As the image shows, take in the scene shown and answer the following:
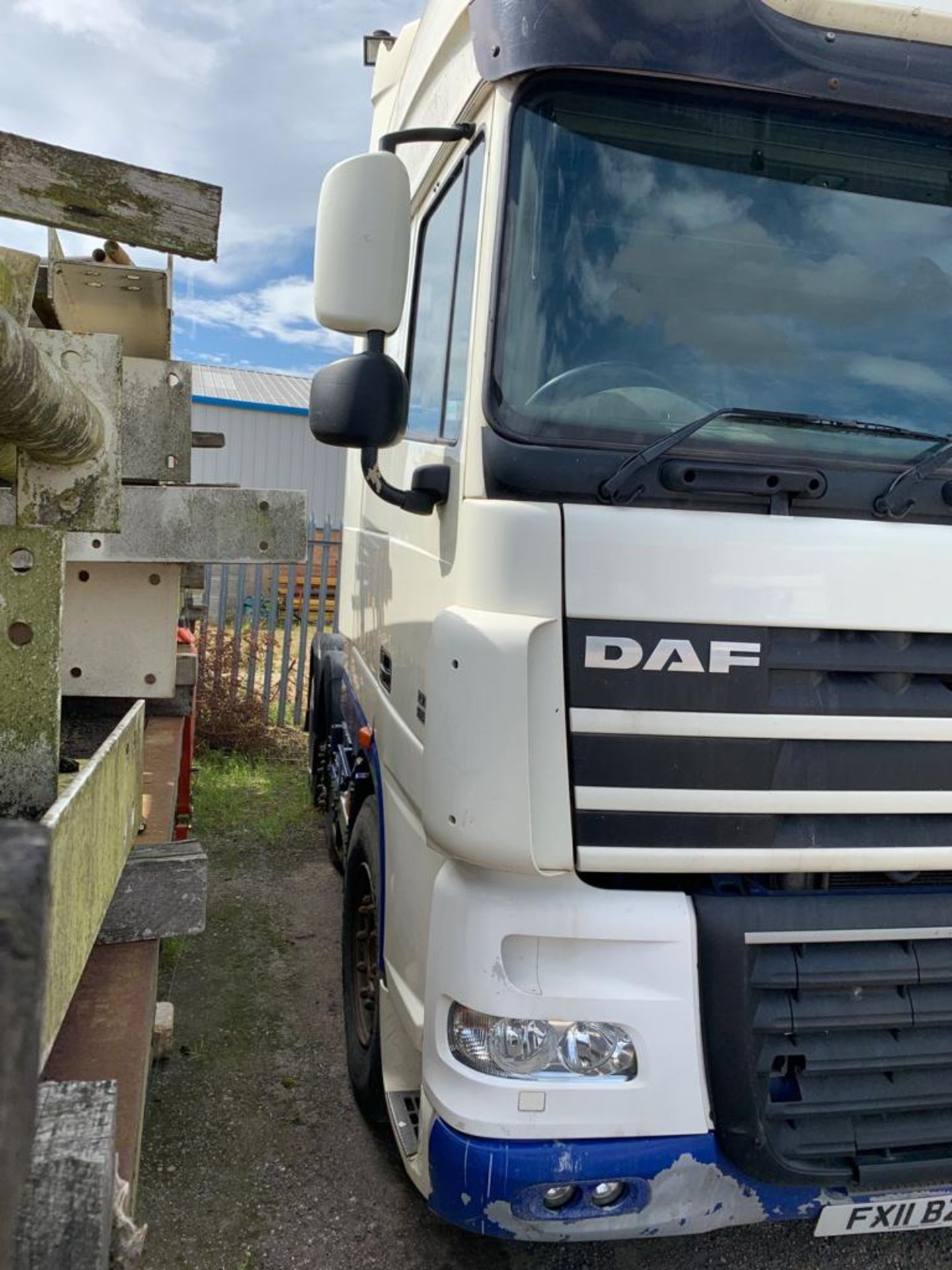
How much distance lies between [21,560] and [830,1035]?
6.06 feet

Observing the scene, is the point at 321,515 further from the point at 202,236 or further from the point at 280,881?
the point at 202,236

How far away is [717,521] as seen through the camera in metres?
1.95

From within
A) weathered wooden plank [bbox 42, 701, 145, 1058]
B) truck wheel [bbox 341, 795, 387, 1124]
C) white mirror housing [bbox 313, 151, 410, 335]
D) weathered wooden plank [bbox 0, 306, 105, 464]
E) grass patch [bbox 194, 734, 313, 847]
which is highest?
white mirror housing [bbox 313, 151, 410, 335]

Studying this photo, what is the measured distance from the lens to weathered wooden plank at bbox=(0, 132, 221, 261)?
1.41 metres

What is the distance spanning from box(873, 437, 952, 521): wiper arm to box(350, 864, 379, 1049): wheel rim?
1.86m

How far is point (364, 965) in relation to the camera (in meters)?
3.27

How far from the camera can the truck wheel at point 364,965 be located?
2.88m

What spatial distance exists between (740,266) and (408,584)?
1.22 meters

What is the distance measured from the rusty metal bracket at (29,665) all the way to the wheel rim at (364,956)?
1.89 metres

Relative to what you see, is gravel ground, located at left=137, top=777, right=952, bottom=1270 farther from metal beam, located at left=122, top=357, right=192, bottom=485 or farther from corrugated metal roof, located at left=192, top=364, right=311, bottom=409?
corrugated metal roof, located at left=192, top=364, right=311, bottom=409

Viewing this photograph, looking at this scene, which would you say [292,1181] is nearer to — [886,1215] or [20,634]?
[886,1215]

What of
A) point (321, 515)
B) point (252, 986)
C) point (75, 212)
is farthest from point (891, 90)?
point (321, 515)

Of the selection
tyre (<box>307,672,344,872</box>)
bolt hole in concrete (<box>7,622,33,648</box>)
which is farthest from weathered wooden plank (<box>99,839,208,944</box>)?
tyre (<box>307,672,344,872</box>)

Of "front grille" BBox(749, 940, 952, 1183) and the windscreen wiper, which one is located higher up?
the windscreen wiper
